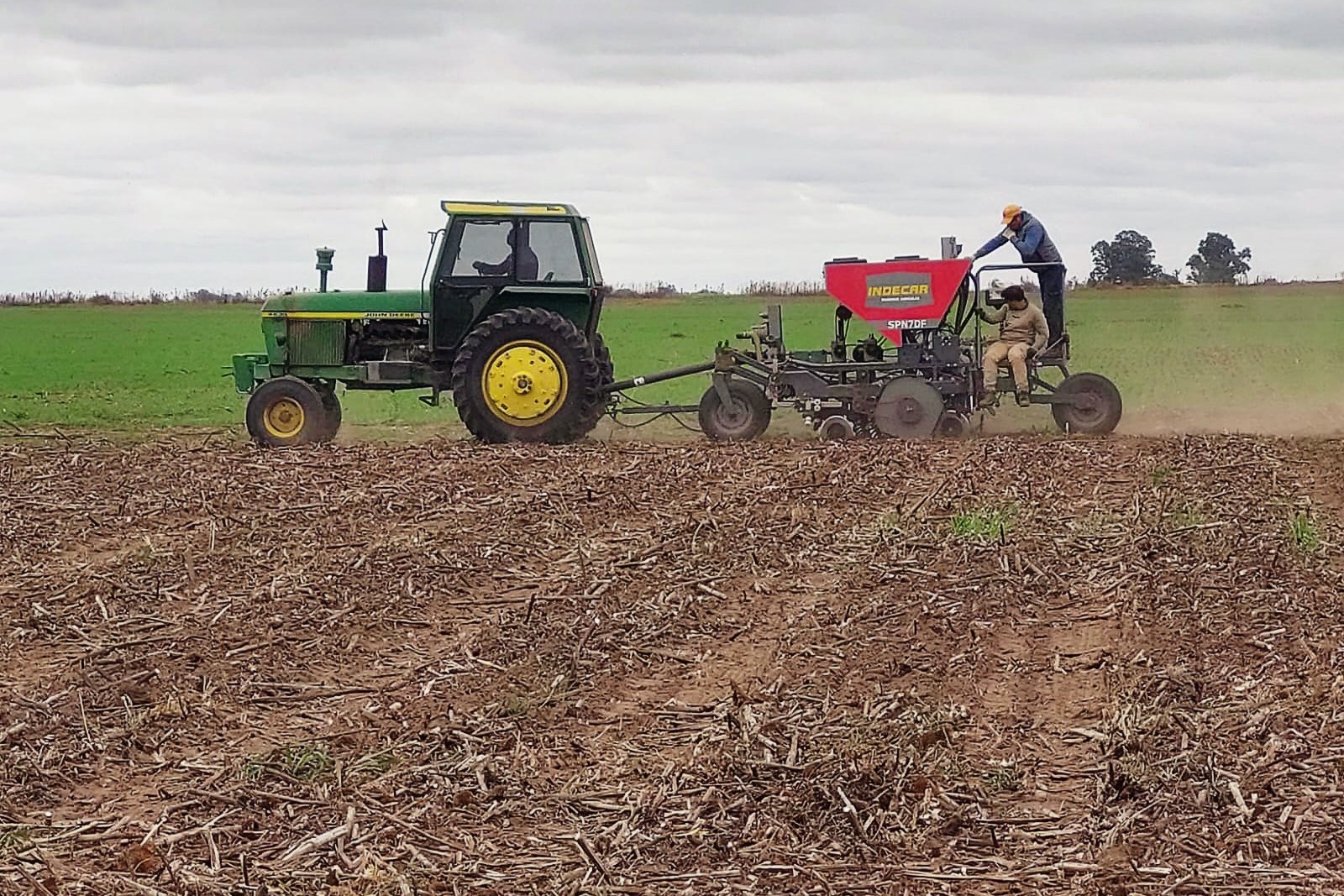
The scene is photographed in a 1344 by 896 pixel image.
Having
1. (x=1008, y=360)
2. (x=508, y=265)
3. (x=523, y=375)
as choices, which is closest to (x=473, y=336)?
(x=523, y=375)

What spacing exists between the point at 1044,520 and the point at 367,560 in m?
3.97

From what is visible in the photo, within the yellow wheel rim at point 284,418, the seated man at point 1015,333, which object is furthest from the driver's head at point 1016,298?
the yellow wheel rim at point 284,418

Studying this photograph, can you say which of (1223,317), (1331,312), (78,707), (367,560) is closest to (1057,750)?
(78,707)

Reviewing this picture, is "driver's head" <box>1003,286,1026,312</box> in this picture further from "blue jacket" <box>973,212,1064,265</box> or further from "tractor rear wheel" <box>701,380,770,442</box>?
"tractor rear wheel" <box>701,380,770,442</box>

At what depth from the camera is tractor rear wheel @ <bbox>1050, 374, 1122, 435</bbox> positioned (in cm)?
1567

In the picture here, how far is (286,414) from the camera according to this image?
51.7ft

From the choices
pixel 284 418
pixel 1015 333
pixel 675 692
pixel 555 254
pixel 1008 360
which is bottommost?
pixel 675 692

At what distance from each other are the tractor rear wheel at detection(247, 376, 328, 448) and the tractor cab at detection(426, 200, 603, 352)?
4.17 ft

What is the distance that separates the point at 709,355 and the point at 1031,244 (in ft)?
65.3

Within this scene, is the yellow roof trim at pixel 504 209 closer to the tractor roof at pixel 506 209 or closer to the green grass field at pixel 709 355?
the tractor roof at pixel 506 209

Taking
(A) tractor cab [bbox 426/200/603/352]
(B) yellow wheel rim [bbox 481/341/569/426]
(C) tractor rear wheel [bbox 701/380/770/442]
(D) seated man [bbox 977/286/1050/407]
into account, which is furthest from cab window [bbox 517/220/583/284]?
(D) seated man [bbox 977/286/1050/407]

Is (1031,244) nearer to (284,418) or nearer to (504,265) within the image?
(504,265)

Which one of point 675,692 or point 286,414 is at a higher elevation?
point 286,414

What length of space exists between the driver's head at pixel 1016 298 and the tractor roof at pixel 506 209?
3.84 meters
